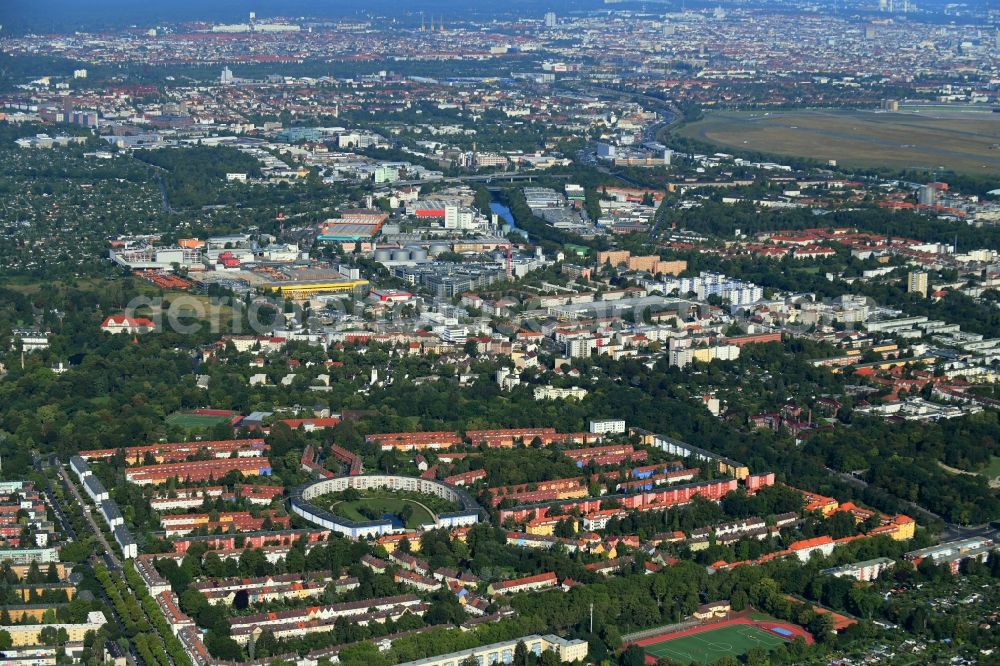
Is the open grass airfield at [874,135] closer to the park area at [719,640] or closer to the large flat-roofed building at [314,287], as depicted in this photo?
the large flat-roofed building at [314,287]

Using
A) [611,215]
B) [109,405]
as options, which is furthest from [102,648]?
[611,215]

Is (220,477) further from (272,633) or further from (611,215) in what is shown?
(611,215)

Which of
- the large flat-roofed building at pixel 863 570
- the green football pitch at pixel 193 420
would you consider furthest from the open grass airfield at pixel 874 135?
the large flat-roofed building at pixel 863 570

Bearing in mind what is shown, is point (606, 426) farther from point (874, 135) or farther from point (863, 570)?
point (874, 135)

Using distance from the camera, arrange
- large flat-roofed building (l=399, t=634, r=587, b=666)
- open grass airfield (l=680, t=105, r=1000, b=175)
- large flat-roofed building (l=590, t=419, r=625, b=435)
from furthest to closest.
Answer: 1. open grass airfield (l=680, t=105, r=1000, b=175)
2. large flat-roofed building (l=590, t=419, r=625, b=435)
3. large flat-roofed building (l=399, t=634, r=587, b=666)

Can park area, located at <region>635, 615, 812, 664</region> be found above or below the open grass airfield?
above

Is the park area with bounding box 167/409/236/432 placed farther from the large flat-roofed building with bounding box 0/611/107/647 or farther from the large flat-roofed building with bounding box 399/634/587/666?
the large flat-roofed building with bounding box 399/634/587/666

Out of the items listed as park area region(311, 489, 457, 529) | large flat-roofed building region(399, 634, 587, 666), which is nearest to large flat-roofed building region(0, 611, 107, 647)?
large flat-roofed building region(399, 634, 587, 666)
